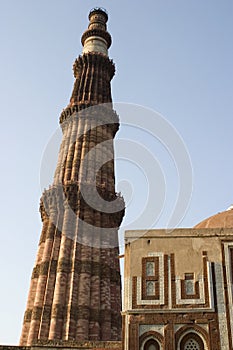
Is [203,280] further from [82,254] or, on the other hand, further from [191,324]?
[82,254]

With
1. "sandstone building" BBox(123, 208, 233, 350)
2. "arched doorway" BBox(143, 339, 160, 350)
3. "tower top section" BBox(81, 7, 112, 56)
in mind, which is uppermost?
"tower top section" BBox(81, 7, 112, 56)

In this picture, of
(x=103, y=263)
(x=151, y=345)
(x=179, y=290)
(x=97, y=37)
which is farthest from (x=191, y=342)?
(x=97, y=37)

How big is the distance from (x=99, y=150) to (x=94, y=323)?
13.5 m

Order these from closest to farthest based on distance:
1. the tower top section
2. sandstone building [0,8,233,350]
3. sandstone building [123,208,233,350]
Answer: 1. sandstone building [123,208,233,350]
2. sandstone building [0,8,233,350]
3. the tower top section

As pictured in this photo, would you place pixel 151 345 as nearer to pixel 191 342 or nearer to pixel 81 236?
pixel 191 342

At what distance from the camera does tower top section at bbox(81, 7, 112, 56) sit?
138ft

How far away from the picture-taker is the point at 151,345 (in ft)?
47.6

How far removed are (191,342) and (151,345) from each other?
1.25 metres

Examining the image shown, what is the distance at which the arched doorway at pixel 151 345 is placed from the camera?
14.4m

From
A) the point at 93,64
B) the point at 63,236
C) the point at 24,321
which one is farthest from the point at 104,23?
the point at 24,321

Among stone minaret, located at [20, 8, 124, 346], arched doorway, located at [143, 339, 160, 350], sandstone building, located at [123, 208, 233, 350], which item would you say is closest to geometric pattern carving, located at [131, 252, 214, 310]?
sandstone building, located at [123, 208, 233, 350]

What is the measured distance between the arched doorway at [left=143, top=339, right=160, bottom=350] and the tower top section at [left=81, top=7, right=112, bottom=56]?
3150 cm

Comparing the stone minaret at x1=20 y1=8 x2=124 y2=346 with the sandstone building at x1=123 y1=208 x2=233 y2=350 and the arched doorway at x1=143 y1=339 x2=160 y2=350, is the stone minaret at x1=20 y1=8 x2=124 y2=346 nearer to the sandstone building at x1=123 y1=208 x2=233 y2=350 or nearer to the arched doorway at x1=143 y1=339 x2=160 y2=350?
the sandstone building at x1=123 y1=208 x2=233 y2=350

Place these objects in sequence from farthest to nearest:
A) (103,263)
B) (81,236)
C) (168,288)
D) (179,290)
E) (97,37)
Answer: (97,37)
(81,236)
(103,263)
(168,288)
(179,290)
